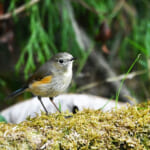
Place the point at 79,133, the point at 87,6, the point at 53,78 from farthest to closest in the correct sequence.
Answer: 1. the point at 87,6
2. the point at 53,78
3. the point at 79,133

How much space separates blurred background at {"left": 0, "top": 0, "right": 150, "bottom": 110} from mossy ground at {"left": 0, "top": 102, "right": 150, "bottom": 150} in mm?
2425

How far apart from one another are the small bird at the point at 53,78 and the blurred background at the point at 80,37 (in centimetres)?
131

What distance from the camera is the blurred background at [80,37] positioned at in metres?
5.11

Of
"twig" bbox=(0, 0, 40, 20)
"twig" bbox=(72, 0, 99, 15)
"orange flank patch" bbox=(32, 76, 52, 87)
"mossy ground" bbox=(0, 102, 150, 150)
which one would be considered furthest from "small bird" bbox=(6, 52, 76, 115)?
"twig" bbox=(72, 0, 99, 15)

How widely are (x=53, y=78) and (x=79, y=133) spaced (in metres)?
1.32

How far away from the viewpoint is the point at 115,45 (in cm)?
609

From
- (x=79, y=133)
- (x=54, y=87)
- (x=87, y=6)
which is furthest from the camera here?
(x=87, y=6)

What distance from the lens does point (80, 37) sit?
5.65m

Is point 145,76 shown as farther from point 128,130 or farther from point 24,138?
point 24,138

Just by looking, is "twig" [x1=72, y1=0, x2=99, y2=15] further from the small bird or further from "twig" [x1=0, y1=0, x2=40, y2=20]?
the small bird

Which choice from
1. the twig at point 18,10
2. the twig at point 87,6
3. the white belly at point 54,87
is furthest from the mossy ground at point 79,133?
the twig at point 87,6

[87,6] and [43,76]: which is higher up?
[87,6]

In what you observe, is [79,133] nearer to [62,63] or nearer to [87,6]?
[62,63]

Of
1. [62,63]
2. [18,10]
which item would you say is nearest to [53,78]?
[62,63]
